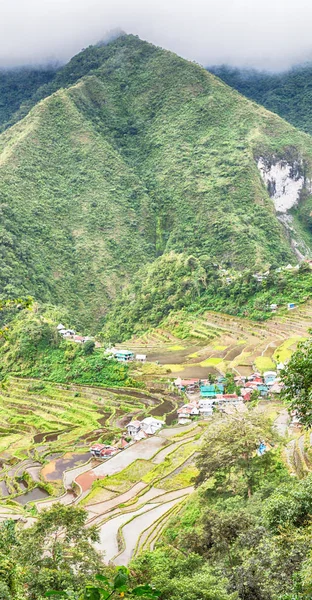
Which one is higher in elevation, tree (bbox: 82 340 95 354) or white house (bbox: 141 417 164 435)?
tree (bbox: 82 340 95 354)

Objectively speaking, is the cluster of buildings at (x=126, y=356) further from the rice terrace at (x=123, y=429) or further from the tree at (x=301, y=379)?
the tree at (x=301, y=379)

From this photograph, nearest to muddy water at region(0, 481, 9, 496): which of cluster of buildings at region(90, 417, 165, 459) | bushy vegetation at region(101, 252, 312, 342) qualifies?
cluster of buildings at region(90, 417, 165, 459)

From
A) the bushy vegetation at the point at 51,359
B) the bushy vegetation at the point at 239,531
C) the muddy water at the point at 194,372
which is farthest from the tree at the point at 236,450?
the bushy vegetation at the point at 51,359

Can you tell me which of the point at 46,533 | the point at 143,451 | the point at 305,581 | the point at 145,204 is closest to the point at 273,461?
the point at 46,533

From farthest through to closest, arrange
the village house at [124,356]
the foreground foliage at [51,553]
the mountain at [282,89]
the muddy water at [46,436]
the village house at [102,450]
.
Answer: the mountain at [282,89] < the village house at [124,356] < the muddy water at [46,436] < the village house at [102,450] < the foreground foliage at [51,553]

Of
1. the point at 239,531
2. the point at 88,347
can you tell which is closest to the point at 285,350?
the point at 88,347

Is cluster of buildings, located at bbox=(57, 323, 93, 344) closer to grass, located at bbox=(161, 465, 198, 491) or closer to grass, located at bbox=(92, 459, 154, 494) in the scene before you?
grass, located at bbox=(92, 459, 154, 494)

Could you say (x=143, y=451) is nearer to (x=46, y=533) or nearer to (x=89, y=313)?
(x=46, y=533)
